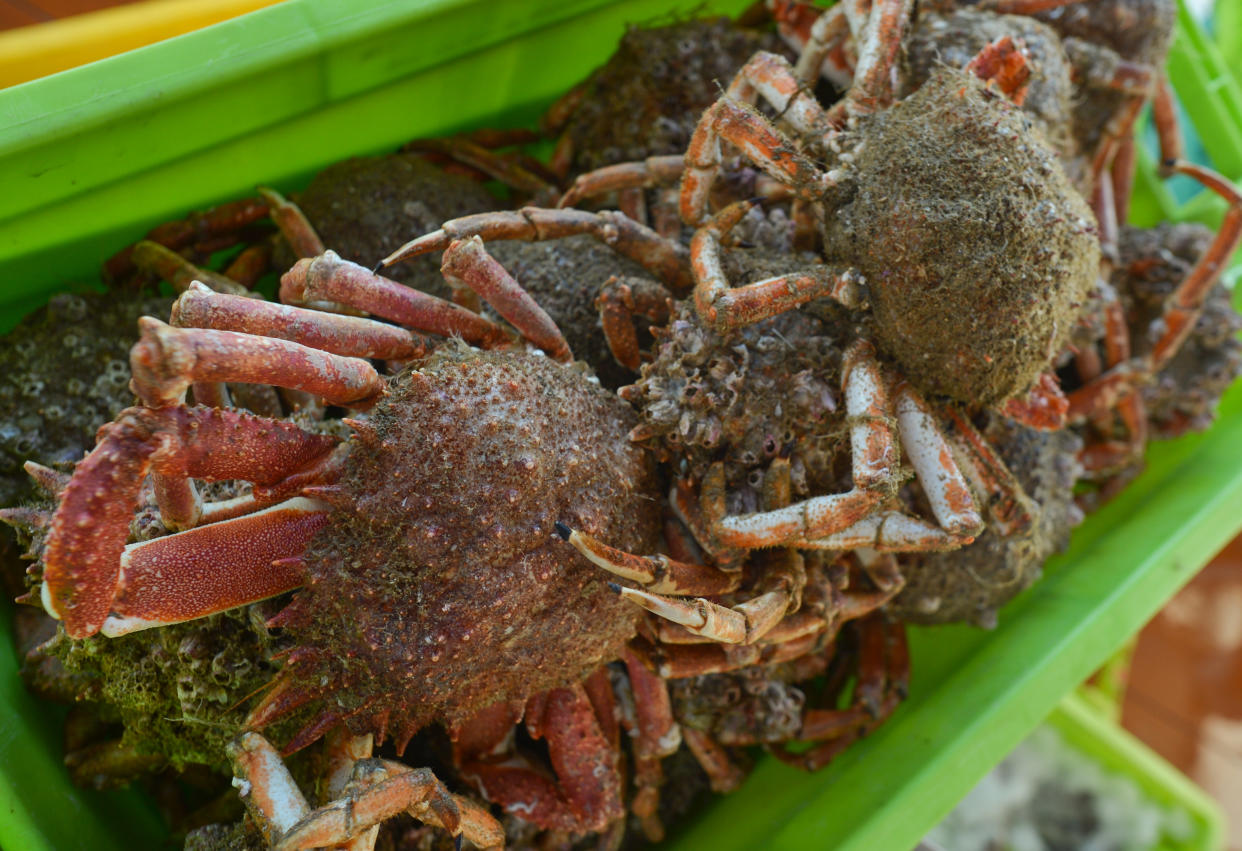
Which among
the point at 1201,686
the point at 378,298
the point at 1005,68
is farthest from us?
the point at 1201,686

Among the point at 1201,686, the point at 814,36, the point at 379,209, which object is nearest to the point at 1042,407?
the point at 814,36

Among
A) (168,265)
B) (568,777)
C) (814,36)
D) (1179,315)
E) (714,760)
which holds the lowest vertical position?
(714,760)

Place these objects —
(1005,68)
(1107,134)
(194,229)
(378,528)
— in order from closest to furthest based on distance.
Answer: (378,528) < (1005,68) < (194,229) < (1107,134)

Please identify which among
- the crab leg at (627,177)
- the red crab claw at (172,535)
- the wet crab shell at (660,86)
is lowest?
the red crab claw at (172,535)

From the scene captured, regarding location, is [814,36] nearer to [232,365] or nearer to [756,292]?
[756,292]

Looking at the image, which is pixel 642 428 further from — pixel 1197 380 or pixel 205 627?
pixel 1197 380

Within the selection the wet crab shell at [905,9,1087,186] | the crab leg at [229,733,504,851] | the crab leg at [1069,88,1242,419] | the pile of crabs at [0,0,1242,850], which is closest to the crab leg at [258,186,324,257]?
the pile of crabs at [0,0,1242,850]

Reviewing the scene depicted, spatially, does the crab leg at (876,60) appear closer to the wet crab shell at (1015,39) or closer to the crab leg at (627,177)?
the wet crab shell at (1015,39)

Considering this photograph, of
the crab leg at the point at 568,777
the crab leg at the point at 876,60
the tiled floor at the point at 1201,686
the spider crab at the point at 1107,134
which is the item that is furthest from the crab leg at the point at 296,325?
the tiled floor at the point at 1201,686

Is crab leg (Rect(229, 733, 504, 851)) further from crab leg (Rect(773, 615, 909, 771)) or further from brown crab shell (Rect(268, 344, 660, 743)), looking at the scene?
crab leg (Rect(773, 615, 909, 771))
